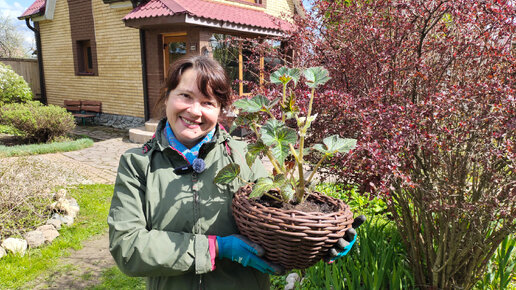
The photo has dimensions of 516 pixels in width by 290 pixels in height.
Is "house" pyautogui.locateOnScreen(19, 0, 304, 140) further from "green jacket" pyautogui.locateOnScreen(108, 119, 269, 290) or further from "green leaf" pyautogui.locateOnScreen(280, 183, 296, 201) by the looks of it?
"green leaf" pyautogui.locateOnScreen(280, 183, 296, 201)

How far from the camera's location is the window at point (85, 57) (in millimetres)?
13523

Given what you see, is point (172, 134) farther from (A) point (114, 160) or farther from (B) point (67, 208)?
(A) point (114, 160)

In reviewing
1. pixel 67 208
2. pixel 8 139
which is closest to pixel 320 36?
pixel 67 208

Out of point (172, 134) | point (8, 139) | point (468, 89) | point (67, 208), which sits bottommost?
point (8, 139)

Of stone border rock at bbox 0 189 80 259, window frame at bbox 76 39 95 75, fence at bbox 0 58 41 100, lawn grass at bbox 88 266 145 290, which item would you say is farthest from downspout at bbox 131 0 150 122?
lawn grass at bbox 88 266 145 290

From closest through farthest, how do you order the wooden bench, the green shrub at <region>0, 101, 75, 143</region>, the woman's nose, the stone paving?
the woman's nose < the stone paving < the green shrub at <region>0, 101, 75, 143</region> < the wooden bench

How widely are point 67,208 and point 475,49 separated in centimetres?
476

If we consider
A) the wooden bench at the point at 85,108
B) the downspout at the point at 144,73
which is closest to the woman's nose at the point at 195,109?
the downspout at the point at 144,73

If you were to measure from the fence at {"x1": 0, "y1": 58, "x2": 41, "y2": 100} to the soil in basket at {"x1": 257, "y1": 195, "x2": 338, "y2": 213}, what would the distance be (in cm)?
1764

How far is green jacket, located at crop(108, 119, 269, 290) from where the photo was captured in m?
1.37

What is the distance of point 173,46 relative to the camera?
10.8m

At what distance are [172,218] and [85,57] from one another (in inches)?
567

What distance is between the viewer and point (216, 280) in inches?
60.4

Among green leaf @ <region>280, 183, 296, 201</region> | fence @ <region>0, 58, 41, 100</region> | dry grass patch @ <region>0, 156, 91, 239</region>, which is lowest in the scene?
dry grass patch @ <region>0, 156, 91, 239</region>
